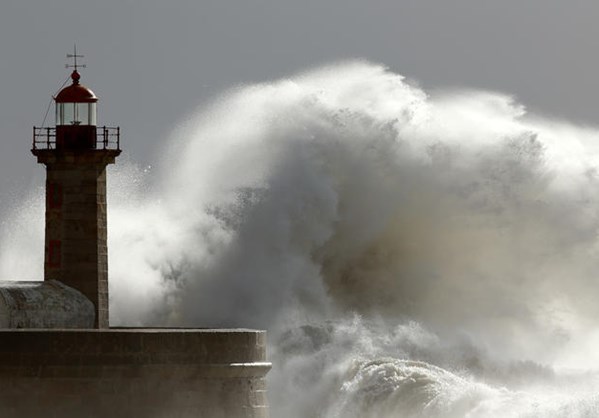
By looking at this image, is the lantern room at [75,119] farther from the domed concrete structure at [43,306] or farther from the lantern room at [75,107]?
the domed concrete structure at [43,306]

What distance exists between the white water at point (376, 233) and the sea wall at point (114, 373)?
5.91m

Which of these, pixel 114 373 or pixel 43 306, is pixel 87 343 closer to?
pixel 114 373

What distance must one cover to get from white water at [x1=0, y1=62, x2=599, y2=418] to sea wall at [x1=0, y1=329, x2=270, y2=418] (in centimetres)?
591

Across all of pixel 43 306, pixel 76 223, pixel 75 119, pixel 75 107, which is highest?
pixel 75 107

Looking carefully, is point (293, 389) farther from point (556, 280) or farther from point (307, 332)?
point (556, 280)

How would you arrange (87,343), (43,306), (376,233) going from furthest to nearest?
(376,233) → (43,306) → (87,343)

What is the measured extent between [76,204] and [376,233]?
790 centimetres

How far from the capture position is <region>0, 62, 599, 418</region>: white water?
28312 mm

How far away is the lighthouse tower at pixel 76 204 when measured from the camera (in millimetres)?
23438

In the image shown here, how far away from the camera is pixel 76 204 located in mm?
23516

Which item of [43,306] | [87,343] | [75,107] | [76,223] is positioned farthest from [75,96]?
[87,343]

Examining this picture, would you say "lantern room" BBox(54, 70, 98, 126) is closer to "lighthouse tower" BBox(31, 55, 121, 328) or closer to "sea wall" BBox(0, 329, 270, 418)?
"lighthouse tower" BBox(31, 55, 121, 328)

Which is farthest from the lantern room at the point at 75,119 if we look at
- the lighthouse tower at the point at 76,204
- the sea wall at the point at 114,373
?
the sea wall at the point at 114,373

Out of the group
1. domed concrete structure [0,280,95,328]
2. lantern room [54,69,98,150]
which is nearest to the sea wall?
domed concrete structure [0,280,95,328]
